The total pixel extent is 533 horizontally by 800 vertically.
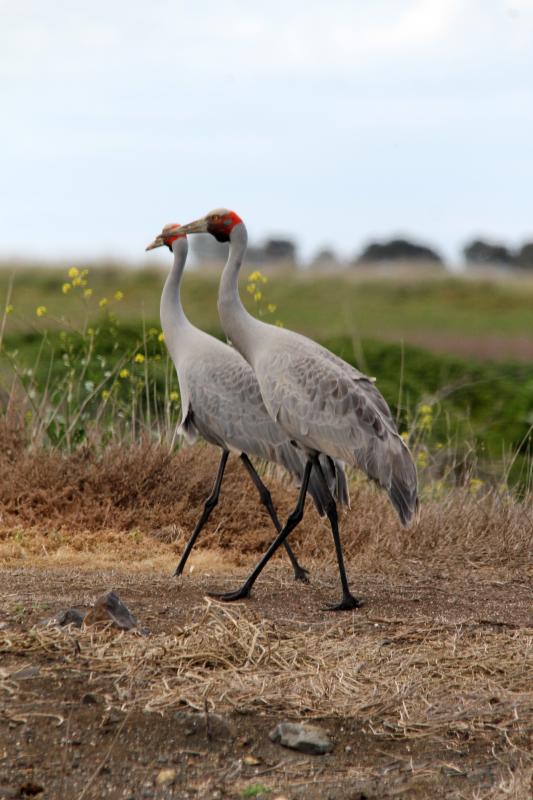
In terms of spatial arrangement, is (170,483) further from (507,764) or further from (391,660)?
(507,764)

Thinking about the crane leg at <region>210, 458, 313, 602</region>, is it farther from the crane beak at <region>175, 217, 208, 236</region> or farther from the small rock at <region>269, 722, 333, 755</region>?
the small rock at <region>269, 722, 333, 755</region>

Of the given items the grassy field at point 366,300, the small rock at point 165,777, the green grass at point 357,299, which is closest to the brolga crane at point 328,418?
the small rock at point 165,777

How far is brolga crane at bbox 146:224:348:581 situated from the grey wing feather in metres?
0.61

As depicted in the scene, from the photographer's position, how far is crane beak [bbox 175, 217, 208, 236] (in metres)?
6.49

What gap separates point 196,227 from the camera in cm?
652

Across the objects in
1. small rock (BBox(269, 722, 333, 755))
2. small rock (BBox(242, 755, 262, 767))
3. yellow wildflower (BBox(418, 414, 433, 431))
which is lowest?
small rock (BBox(242, 755, 262, 767))

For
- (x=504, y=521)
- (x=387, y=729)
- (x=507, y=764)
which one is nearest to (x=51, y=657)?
(x=387, y=729)

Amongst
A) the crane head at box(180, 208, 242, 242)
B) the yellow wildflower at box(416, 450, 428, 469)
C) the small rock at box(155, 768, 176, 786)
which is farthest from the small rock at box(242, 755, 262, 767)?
the yellow wildflower at box(416, 450, 428, 469)

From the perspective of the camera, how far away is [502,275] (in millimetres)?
40250

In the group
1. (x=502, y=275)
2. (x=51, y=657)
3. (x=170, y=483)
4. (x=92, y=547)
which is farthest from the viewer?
(x=502, y=275)

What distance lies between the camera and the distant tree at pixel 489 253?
5059 centimetres

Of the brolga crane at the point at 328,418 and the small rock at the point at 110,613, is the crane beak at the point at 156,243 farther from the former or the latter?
the small rock at the point at 110,613

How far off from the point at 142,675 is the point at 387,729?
0.92 meters

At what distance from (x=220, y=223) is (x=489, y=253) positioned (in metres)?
45.7
